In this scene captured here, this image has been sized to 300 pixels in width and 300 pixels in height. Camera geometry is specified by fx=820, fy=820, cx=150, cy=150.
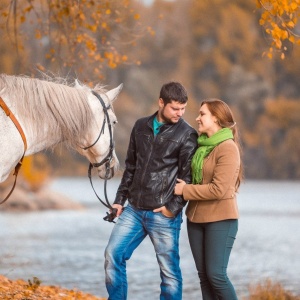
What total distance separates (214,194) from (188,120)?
3692 cm

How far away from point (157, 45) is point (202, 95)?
5688 mm

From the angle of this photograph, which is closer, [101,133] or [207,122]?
[207,122]

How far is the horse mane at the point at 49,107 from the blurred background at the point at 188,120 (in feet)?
0.85

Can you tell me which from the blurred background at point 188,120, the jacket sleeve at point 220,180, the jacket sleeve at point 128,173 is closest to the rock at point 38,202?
the blurred background at point 188,120

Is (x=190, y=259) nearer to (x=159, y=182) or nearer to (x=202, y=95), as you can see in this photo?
(x=159, y=182)

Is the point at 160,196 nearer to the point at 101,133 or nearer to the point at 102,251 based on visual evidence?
the point at 101,133

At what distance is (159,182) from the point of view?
5.29 m

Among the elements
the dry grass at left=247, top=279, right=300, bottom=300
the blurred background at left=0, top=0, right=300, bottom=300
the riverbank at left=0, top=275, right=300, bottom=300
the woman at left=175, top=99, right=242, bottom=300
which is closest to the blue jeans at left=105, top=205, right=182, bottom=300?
the woman at left=175, top=99, right=242, bottom=300

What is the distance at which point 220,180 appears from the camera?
17.0 ft

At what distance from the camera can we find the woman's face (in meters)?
5.33

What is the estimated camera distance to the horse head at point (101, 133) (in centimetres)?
552

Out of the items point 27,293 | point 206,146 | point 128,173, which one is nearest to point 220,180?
point 206,146

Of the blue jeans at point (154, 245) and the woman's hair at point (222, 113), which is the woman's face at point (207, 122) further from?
the blue jeans at point (154, 245)

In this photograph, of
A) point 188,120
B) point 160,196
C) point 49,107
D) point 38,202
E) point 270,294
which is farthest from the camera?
point 188,120
